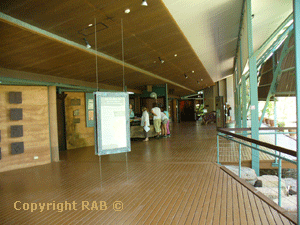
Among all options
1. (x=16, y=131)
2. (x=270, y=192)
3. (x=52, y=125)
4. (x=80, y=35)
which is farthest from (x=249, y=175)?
(x=16, y=131)

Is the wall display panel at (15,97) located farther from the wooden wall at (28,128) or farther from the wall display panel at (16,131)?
the wall display panel at (16,131)

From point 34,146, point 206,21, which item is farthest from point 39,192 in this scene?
point 206,21

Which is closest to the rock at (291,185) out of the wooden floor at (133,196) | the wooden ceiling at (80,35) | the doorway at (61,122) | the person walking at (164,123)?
the wooden floor at (133,196)

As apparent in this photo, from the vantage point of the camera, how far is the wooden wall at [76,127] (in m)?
8.81

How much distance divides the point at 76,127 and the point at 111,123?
509 cm

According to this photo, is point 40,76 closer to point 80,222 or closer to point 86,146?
point 86,146

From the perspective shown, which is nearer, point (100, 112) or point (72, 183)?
point (100, 112)

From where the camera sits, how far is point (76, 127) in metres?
9.02

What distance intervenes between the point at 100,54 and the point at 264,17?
20.0ft

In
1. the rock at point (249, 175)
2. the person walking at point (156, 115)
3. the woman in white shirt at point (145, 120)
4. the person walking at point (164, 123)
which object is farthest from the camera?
the person walking at point (164, 123)

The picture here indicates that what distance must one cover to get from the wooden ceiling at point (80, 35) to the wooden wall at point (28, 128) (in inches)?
23.4

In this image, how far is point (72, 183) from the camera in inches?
179

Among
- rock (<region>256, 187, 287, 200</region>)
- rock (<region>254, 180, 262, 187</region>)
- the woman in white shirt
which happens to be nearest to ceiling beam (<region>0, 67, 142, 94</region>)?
the woman in white shirt

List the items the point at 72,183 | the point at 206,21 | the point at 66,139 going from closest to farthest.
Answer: the point at 72,183 < the point at 206,21 < the point at 66,139
